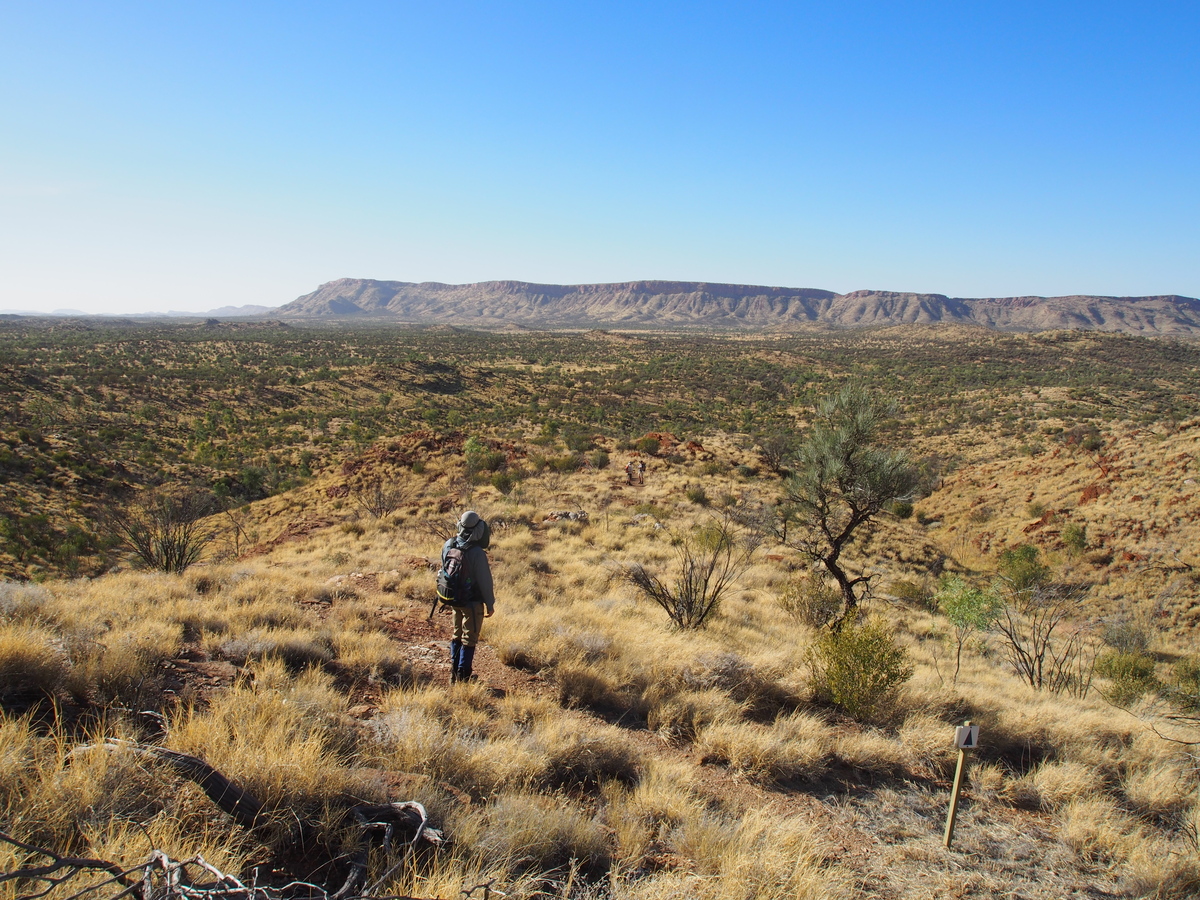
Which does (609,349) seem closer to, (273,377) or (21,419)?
(273,377)

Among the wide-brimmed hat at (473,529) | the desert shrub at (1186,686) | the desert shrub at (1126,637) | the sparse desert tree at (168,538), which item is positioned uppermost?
the wide-brimmed hat at (473,529)

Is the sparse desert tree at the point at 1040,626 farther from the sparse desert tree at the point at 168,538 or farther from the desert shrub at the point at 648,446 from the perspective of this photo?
the sparse desert tree at the point at 168,538

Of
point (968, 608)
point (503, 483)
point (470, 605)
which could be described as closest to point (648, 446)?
point (503, 483)

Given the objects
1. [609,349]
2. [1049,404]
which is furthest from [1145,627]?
[609,349]

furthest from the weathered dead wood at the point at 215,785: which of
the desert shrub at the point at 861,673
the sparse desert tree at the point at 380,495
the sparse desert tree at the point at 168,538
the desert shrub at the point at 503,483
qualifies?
the desert shrub at the point at 503,483

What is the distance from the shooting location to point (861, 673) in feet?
18.5

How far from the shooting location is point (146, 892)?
1.95 meters

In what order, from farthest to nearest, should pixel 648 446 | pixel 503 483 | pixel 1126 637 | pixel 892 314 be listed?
pixel 892 314 → pixel 648 446 → pixel 503 483 → pixel 1126 637

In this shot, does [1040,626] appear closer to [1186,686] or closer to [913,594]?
[1186,686]

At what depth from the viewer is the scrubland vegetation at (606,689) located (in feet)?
9.11

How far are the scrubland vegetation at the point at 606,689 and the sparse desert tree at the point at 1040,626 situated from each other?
0.14m

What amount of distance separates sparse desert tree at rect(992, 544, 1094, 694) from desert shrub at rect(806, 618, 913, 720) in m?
3.71

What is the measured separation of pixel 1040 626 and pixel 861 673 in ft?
21.3

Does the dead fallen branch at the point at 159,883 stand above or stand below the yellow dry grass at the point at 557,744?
above
